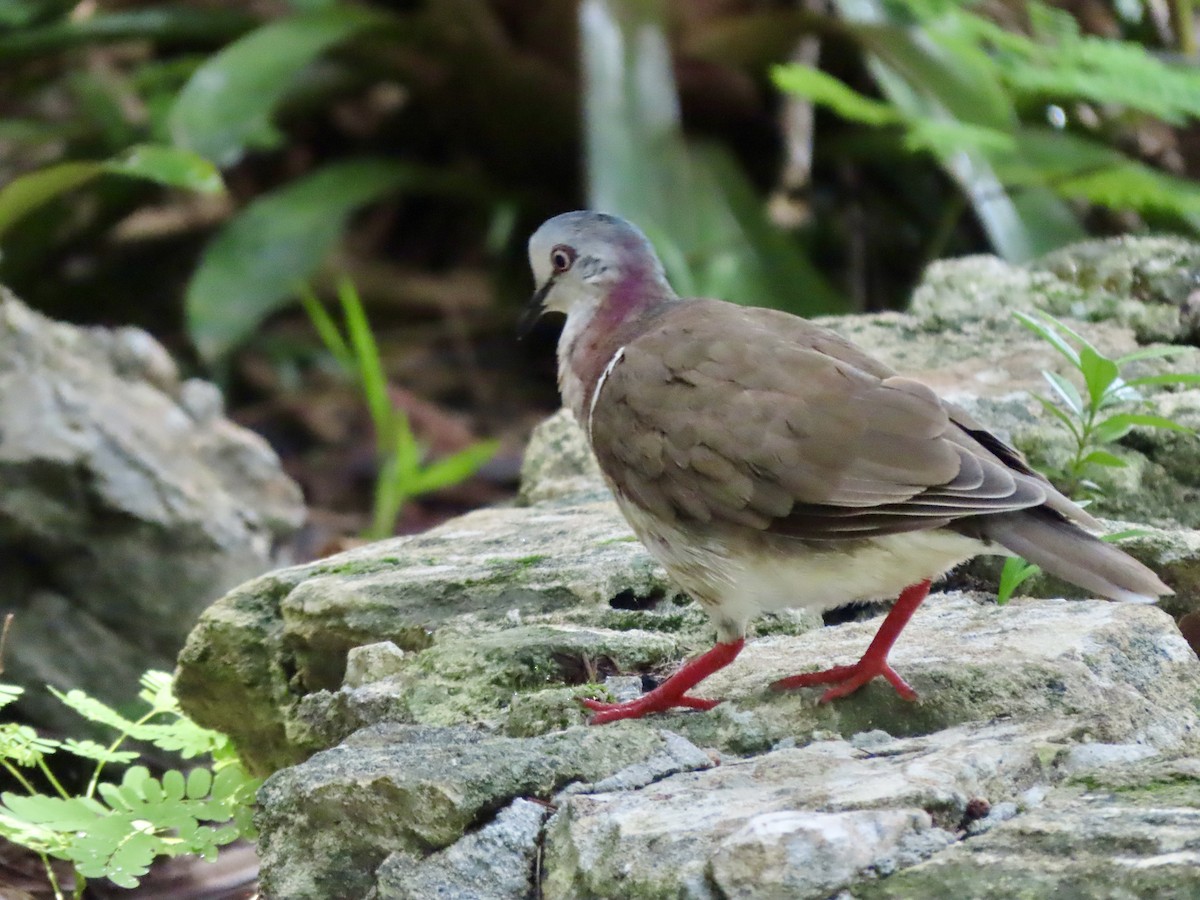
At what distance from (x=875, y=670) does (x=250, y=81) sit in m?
5.43

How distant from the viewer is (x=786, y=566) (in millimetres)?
2918

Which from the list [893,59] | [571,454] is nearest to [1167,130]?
[893,59]

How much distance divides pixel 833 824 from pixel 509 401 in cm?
589

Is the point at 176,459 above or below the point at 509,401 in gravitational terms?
above

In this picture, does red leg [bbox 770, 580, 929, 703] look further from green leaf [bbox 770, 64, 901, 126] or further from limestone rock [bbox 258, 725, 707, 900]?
green leaf [bbox 770, 64, 901, 126]

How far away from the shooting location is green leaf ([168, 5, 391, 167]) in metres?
6.95

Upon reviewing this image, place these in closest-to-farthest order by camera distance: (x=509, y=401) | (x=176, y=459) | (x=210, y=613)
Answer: (x=210, y=613) < (x=176, y=459) < (x=509, y=401)

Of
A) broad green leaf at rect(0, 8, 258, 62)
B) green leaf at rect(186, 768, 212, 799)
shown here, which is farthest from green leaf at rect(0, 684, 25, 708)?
broad green leaf at rect(0, 8, 258, 62)

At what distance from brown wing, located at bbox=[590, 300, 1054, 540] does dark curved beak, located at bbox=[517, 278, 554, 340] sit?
1.99 ft

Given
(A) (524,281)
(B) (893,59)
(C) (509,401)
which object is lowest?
(C) (509,401)

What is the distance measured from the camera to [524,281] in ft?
27.2

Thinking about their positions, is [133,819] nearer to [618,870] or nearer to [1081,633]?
[618,870]

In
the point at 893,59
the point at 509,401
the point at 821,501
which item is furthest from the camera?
the point at 509,401

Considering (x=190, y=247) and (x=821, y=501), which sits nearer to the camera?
(x=821, y=501)
